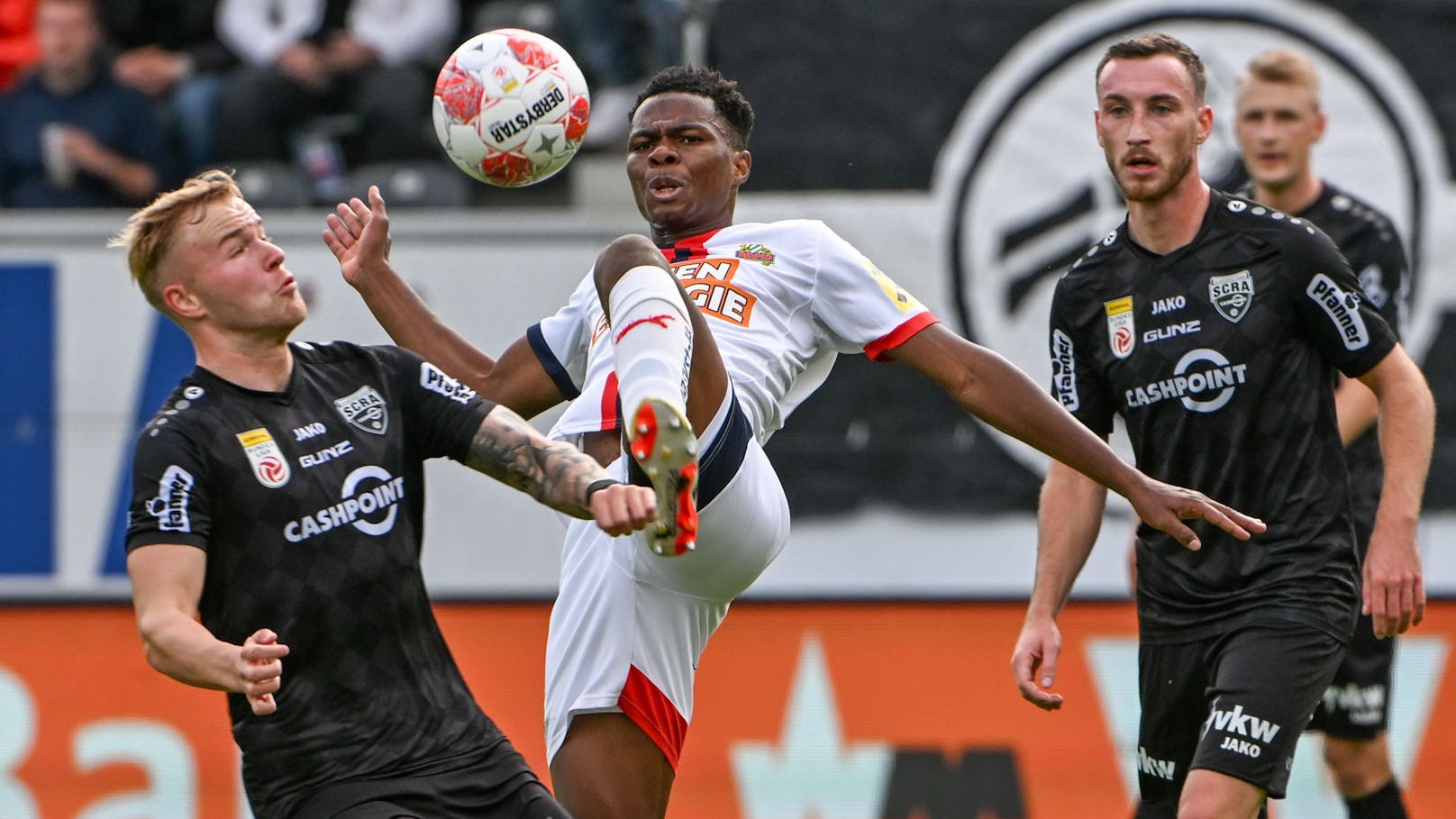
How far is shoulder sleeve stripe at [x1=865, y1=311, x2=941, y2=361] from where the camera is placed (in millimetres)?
4789

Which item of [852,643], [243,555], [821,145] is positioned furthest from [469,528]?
[243,555]

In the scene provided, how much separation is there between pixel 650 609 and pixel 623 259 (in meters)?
1.00

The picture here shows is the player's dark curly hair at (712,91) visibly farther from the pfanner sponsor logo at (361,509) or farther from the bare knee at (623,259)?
the pfanner sponsor logo at (361,509)

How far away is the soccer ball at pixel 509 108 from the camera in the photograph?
4.98 m

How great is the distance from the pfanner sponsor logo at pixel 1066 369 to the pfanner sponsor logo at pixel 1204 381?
11.6 inches

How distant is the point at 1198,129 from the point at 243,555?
2.84 m

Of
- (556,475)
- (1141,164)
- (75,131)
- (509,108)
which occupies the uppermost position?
(75,131)

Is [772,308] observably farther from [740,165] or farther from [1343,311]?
[1343,311]

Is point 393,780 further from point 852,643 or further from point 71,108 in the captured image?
point 71,108

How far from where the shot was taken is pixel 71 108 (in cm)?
864

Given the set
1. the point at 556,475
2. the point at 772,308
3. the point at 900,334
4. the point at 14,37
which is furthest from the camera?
the point at 14,37

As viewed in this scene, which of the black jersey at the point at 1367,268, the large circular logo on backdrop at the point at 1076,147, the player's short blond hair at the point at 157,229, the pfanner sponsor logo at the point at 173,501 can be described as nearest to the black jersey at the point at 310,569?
the pfanner sponsor logo at the point at 173,501

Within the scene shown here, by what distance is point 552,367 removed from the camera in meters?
5.20

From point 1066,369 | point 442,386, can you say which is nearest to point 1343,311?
point 1066,369
